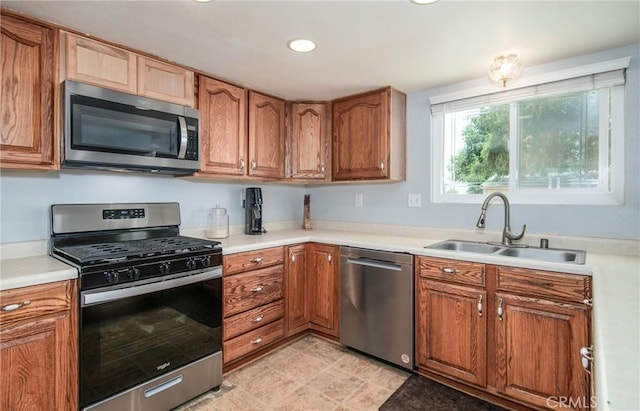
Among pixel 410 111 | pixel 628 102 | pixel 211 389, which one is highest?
pixel 410 111

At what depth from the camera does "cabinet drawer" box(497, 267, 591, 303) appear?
1.68m

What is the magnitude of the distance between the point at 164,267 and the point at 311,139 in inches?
71.0

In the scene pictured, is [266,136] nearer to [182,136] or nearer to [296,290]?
[182,136]

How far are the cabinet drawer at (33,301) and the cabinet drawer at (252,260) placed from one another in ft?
2.92

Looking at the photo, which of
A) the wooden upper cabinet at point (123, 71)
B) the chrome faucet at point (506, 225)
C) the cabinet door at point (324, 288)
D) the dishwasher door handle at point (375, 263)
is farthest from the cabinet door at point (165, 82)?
the chrome faucet at point (506, 225)

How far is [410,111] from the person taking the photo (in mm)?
2896

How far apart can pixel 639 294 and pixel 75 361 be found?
2.36 metres

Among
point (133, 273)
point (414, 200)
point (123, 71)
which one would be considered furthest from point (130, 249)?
point (414, 200)

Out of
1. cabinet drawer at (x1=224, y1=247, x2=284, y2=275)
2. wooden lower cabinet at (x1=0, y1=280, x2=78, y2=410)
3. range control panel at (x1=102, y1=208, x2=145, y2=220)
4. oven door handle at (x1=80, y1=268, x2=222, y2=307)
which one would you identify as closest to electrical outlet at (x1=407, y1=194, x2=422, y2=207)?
cabinet drawer at (x1=224, y1=247, x2=284, y2=275)

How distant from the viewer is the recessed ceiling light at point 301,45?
76.2 inches

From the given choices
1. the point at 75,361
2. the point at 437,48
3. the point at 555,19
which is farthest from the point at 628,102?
the point at 75,361

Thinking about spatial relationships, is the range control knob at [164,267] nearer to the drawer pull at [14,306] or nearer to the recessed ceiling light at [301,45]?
the drawer pull at [14,306]

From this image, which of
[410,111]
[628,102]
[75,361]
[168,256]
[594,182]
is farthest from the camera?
[410,111]

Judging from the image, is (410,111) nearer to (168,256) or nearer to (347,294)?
(347,294)
